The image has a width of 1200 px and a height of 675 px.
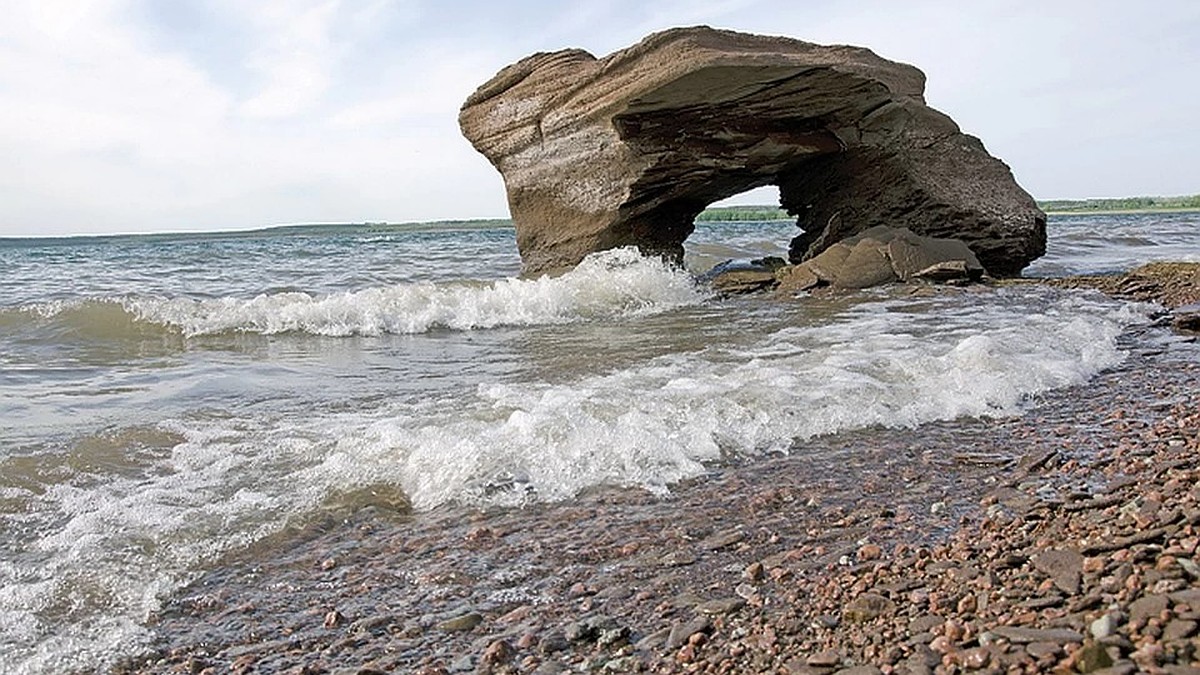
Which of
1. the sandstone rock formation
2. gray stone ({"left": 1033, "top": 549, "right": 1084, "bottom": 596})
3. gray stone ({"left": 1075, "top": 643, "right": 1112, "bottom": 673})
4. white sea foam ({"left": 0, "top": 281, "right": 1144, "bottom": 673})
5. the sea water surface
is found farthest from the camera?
the sandstone rock formation

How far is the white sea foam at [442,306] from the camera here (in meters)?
10.3

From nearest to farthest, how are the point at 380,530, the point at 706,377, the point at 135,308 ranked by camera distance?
1. the point at 380,530
2. the point at 706,377
3. the point at 135,308

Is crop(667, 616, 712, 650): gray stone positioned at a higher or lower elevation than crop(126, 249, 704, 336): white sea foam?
lower

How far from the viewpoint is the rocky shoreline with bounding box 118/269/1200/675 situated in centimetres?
214

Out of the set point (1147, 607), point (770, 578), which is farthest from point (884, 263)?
point (1147, 607)

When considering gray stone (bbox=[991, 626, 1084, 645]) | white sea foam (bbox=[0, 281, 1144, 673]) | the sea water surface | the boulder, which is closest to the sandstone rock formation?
the boulder

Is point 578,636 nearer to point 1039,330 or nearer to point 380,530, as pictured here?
point 380,530

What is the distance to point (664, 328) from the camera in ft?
30.1

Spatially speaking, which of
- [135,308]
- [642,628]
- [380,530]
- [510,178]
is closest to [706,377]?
[380,530]

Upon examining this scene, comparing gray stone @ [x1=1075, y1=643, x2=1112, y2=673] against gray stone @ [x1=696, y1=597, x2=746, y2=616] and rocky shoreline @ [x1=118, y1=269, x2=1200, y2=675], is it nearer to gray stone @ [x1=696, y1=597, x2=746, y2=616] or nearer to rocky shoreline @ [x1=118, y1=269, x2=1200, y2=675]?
rocky shoreline @ [x1=118, y1=269, x2=1200, y2=675]

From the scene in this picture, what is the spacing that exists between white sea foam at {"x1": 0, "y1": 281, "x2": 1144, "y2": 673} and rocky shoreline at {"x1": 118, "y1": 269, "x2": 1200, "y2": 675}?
0.78 feet

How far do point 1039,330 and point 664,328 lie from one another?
338 cm

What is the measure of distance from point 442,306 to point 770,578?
8.32 meters

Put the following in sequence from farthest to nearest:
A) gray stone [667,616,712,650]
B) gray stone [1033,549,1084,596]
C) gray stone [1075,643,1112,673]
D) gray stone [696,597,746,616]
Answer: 1. gray stone [696,597,746,616]
2. gray stone [667,616,712,650]
3. gray stone [1033,549,1084,596]
4. gray stone [1075,643,1112,673]
